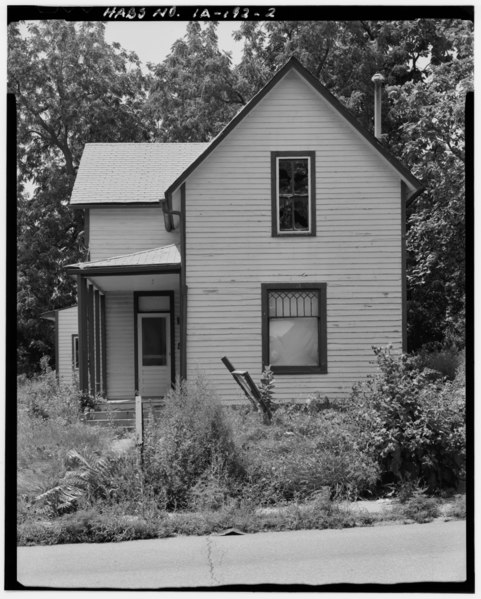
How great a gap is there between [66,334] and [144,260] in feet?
24.5

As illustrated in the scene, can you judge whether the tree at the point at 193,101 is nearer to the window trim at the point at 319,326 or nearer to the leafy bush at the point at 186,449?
the window trim at the point at 319,326

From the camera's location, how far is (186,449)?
903cm

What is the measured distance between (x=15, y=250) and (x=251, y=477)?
4709 millimetres

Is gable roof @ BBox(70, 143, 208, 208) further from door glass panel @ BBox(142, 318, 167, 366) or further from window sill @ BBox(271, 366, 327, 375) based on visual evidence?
window sill @ BBox(271, 366, 327, 375)

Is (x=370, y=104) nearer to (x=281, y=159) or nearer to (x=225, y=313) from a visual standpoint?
(x=281, y=159)

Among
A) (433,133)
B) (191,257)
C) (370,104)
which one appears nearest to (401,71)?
(370,104)

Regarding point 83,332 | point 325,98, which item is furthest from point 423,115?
point 83,332

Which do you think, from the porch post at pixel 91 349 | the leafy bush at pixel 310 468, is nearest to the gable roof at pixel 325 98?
the porch post at pixel 91 349

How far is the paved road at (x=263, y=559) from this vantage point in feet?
19.5

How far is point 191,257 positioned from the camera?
15523mm

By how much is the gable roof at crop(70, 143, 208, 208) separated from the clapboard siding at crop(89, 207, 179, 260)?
31 cm

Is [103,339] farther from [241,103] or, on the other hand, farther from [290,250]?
[241,103]

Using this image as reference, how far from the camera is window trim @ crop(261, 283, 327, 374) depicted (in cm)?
→ 1535

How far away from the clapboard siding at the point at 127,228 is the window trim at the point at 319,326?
13.9ft
